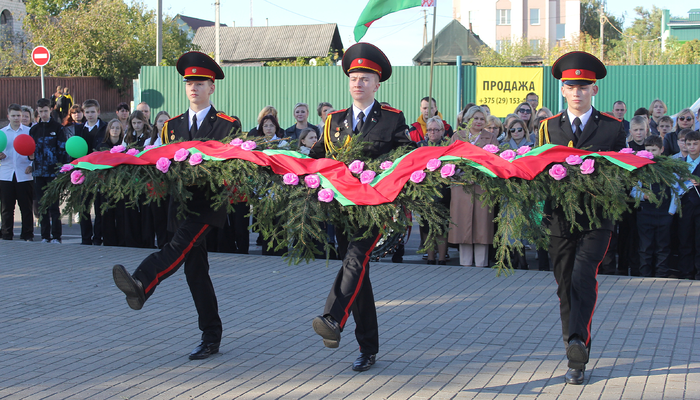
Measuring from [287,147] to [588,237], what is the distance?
202 cm

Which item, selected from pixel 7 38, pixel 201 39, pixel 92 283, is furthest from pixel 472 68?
pixel 201 39

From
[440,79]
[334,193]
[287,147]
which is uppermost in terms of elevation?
[440,79]

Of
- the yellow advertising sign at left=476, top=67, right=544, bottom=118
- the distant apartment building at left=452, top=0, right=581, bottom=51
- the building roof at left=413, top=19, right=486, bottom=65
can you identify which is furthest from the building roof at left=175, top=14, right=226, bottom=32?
the yellow advertising sign at left=476, top=67, right=544, bottom=118

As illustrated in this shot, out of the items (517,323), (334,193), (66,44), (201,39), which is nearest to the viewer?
(334,193)

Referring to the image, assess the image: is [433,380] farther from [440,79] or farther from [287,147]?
[440,79]

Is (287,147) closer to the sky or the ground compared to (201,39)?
closer to the ground

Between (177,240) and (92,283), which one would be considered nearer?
(177,240)

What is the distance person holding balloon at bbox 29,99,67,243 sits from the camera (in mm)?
10344

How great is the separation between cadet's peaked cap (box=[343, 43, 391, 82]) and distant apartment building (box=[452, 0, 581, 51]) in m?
62.7

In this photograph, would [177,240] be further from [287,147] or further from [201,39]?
[201,39]

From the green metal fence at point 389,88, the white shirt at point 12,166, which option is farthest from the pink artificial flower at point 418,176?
the green metal fence at point 389,88

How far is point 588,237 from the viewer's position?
4.43 m

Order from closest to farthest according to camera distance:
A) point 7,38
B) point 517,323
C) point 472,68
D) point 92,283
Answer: point 517,323
point 92,283
point 472,68
point 7,38

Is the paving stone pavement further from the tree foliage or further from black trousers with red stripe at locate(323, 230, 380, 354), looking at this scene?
the tree foliage
